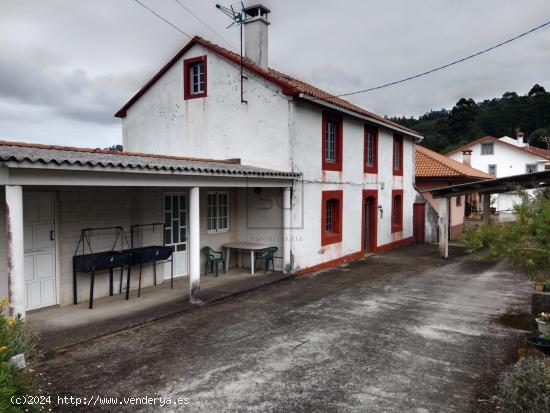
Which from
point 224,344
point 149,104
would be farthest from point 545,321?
point 149,104

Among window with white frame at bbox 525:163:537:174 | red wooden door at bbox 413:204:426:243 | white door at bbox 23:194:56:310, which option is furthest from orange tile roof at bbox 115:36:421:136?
window with white frame at bbox 525:163:537:174

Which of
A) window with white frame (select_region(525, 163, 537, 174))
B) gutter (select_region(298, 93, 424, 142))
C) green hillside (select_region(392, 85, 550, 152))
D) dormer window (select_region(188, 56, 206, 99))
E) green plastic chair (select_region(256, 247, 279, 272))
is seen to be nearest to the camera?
gutter (select_region(298, 93, 424, 142))

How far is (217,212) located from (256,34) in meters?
6.12

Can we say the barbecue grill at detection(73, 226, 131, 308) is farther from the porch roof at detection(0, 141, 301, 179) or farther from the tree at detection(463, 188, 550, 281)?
the tree at detection(463, 188, 550, 281)

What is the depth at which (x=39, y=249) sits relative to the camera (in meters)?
7.91

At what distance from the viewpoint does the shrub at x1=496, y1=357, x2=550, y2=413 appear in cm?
386

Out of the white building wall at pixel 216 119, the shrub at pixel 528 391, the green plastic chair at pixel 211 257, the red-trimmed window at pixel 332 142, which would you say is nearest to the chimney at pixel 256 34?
the white building wall at pixel 216 119

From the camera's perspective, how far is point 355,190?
15102 mm

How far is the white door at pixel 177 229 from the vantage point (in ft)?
35.0

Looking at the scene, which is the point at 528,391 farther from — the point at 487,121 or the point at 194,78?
the point at 487,121

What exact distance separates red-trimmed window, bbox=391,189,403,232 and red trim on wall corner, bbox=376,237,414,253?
1.88ft

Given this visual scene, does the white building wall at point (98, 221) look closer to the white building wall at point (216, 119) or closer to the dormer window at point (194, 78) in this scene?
the white building wall at point (216, 119)

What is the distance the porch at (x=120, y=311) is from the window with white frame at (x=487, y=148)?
138 feet

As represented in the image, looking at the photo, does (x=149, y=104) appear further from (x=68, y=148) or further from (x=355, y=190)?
(x=355, y=190)
